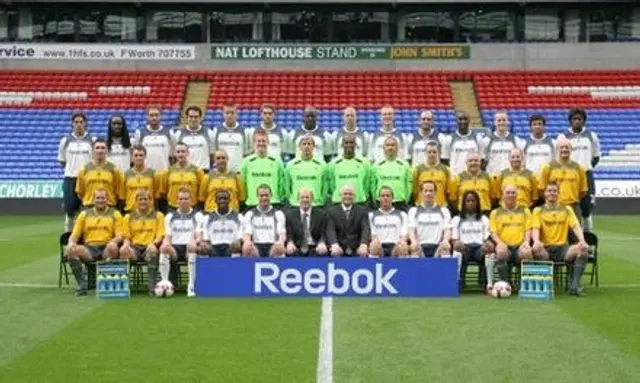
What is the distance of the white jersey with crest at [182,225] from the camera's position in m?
14.1

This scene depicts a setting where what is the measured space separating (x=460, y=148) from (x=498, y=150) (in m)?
0.50

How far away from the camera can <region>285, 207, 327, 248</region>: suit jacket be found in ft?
47.0

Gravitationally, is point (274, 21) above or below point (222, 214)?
above

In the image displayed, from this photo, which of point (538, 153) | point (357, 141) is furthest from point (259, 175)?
point (538, 153)

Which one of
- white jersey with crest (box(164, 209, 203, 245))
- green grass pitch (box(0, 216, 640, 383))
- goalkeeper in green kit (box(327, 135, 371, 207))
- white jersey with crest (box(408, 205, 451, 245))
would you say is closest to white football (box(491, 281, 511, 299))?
green grass pitch (box(0, 216, 640, 383))

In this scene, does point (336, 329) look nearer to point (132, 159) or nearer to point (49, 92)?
point (132, 159)

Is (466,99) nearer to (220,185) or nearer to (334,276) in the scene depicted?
(220,185)

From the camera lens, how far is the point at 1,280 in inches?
612

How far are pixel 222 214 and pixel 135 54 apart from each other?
27551 millimetres

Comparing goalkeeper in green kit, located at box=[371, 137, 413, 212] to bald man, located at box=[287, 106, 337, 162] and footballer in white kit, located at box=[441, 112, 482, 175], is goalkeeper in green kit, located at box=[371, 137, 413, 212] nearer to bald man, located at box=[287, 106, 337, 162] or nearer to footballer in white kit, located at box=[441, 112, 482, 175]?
bald man, located at box=[287, 106, 337, 162]

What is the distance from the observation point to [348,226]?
46.9 feet

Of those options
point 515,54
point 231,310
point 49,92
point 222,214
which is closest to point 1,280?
point 222,214

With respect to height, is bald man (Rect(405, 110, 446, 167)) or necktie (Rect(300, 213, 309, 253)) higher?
bald man (Rect(405, 110, 446, 167))

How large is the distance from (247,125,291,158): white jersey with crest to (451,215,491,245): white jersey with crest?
256 cm
